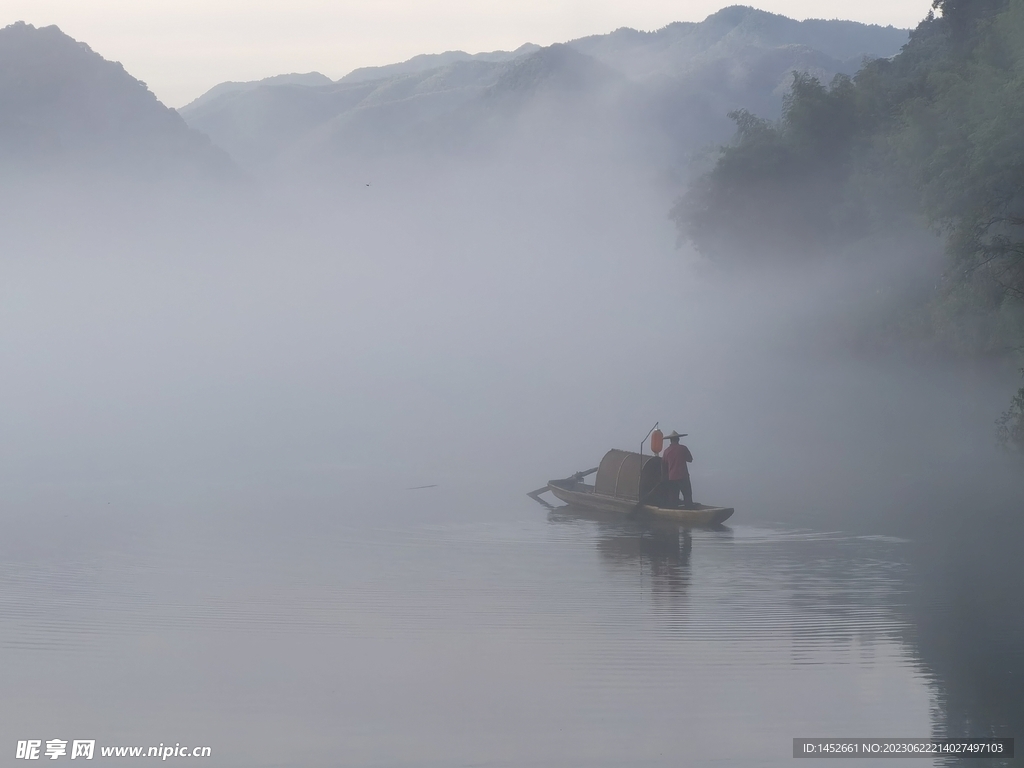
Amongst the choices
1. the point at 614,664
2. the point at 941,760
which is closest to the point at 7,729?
the point at 614,664

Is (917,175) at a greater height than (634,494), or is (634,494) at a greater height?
(917,175)

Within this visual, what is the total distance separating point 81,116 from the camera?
127938mm

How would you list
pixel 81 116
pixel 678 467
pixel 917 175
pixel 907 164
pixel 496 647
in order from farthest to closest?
pixel 81 116
pixel 907 164
pixel 917 175
pixel 678 467
pixel 496 647

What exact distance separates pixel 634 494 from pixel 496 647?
9.23 meters

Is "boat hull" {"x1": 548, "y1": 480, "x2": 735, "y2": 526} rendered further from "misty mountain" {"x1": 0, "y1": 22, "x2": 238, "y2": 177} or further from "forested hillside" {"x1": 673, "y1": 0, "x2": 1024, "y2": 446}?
"misty mountain" {"x1": 0, "y1": 22, "x2": 238, "y2": 177}

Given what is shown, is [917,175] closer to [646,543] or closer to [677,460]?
[677,460]

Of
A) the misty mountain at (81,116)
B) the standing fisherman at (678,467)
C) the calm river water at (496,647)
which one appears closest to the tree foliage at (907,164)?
the standing fisherman at (678,467)

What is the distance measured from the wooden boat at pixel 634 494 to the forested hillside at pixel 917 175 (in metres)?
8.51

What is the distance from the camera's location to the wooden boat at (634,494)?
20391 millimetres

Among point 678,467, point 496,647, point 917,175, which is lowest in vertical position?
point 496,647

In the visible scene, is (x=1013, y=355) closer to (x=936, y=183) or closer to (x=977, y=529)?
(x=936, y=183)

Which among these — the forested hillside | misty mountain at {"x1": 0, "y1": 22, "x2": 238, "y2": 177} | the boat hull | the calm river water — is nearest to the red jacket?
the boat hull

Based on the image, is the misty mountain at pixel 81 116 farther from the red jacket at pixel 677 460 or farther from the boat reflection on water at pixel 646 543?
the red jacket at pixel 677 460

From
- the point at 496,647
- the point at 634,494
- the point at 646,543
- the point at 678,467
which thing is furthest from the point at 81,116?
the point at 496,647
